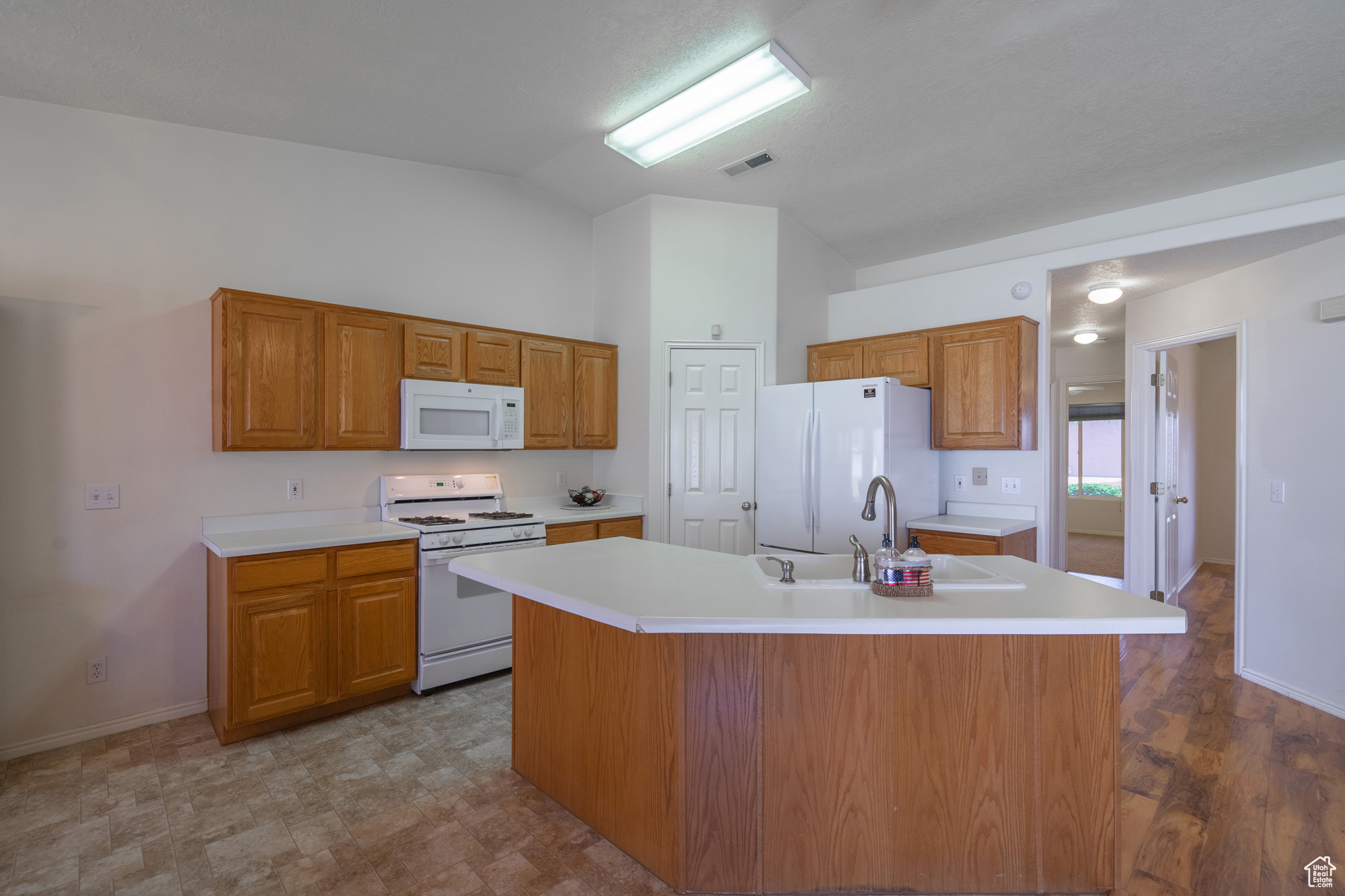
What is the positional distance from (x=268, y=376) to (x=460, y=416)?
991 millimetres

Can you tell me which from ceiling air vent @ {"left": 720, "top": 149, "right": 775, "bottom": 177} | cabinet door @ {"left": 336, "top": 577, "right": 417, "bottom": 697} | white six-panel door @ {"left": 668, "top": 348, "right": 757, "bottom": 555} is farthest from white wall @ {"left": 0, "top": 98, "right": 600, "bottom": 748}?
ceiling air vent @ {"left": 720, "top": 149, "right": 775, "bottom": 177}

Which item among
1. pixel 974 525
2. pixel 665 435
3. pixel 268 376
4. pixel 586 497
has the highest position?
pixel 268 376

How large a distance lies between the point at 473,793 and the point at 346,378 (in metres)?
2.10

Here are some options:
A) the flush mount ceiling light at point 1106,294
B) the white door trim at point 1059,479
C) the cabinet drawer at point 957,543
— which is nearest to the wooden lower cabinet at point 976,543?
the cabinet drawer at point 957,543

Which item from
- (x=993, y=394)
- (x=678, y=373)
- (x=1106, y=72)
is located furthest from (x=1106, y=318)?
(x=678, y=373)

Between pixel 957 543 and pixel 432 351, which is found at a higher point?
pixel 432 351

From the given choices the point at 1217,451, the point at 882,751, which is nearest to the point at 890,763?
the point at 882,751

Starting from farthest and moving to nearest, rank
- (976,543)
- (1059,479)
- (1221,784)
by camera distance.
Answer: (1059,479) < (976,543) < (1221,784)

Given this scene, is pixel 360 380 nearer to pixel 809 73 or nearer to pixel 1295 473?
pixel 809 73

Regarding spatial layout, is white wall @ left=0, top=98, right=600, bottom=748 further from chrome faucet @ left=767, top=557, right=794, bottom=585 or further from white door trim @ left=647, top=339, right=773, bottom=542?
chrome faucet @ left=767, top=557, right=794, bottom=585

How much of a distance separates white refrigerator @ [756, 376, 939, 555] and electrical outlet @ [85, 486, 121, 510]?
3353 mm

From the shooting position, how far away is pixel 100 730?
287 centimetres

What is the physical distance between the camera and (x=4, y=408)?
266cm

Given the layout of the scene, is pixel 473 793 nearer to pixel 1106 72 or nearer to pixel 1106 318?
pixel 1106 72
